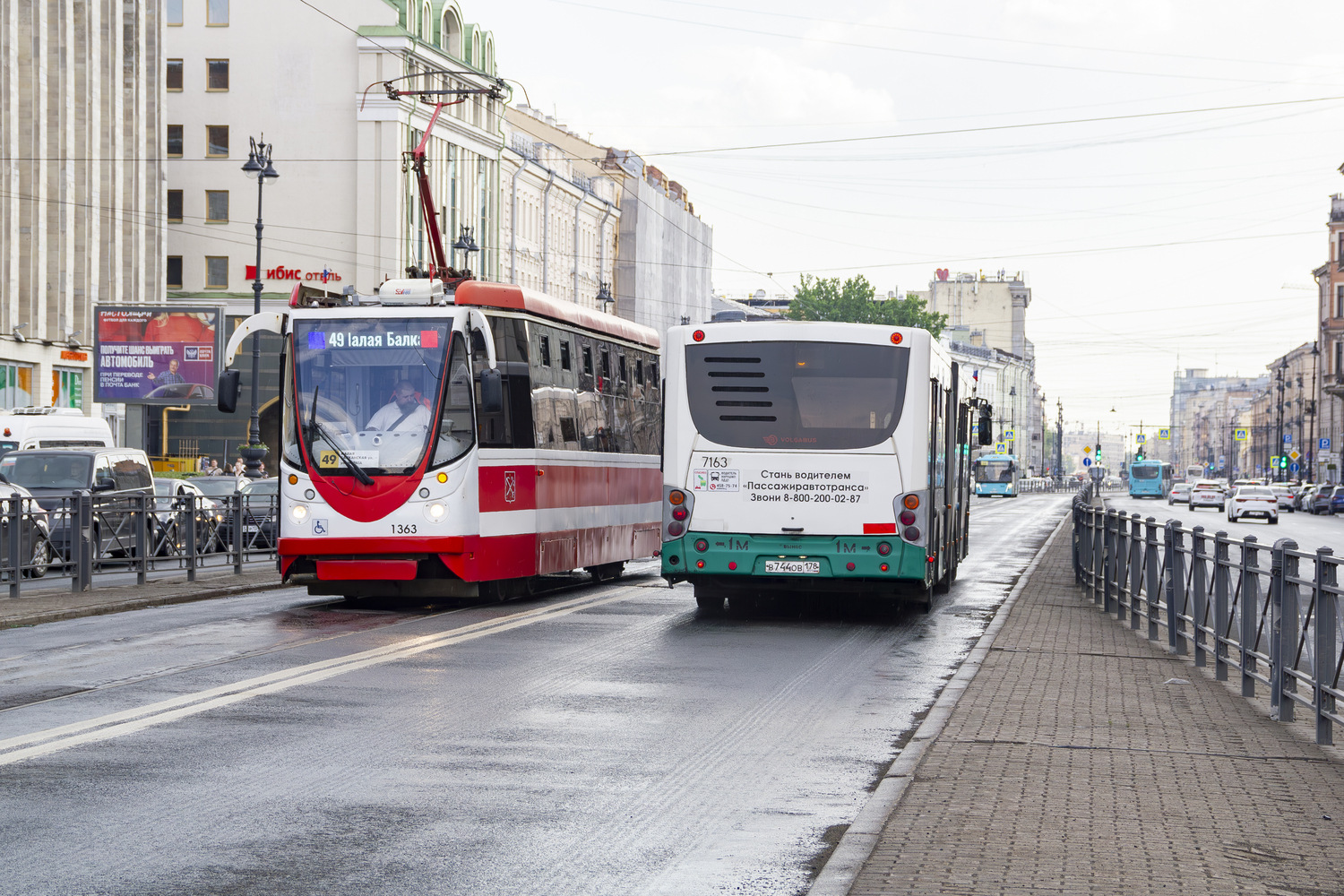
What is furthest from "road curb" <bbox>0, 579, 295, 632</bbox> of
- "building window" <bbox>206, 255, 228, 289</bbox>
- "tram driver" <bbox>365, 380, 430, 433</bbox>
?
"building window" <bbox>206, 255, 228, 289</bbox>

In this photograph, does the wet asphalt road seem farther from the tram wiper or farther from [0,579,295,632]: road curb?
the tram wiper

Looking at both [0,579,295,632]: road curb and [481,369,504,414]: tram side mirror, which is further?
[481,369,504,414]: tram side mirror

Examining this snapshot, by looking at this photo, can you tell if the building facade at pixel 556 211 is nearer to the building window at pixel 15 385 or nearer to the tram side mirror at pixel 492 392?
the building window at pixel 15 385

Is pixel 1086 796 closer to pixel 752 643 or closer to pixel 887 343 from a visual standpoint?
pixel 752 643

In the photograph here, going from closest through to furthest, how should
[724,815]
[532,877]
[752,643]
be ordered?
[532,877] → [724,815] → [752,643]

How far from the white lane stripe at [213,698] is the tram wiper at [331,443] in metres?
2.23

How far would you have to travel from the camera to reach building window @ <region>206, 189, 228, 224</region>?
217ft

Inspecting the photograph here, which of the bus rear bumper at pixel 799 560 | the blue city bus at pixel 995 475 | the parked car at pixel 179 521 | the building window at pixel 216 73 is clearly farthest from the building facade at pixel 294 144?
the bus rear bumper at pixel 799 560

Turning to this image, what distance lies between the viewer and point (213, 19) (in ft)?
218

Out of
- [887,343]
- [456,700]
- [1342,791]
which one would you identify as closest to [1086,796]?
[1342,791]

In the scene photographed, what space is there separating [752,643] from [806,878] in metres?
8.64

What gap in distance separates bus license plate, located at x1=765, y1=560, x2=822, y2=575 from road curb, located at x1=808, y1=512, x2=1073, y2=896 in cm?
323

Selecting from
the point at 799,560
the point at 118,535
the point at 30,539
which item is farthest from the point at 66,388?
the point at 799,560

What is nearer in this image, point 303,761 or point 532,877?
point 532,877
